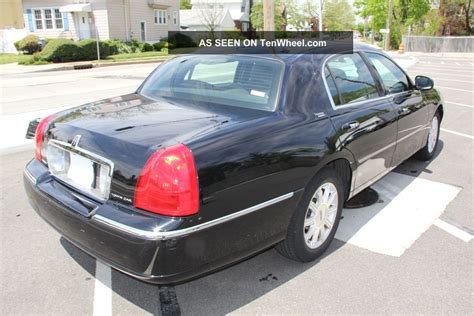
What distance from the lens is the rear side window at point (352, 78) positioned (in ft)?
11.9

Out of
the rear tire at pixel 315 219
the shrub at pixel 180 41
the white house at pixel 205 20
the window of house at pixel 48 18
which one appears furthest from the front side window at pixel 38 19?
the rear tire at pixel 315 219

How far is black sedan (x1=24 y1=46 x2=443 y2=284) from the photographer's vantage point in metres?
2.38

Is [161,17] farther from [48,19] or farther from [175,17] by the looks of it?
[48,19]

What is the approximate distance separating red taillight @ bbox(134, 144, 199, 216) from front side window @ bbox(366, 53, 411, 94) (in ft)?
8.76

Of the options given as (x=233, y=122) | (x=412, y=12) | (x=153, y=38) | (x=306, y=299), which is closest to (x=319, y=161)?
(x=233, y=122)

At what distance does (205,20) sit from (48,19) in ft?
71.0

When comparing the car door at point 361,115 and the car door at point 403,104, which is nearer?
the car door at point 361,115

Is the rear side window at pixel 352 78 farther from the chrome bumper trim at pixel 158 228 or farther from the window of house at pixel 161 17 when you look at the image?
the window of house at pixel 161 17

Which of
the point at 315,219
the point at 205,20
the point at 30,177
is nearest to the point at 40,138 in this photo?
the point at 30,177

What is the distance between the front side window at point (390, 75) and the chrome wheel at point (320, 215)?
154 centimetres

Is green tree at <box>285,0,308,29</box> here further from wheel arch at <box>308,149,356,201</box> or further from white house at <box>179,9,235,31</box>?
wheel arch at <box>308,149,356,201</box>

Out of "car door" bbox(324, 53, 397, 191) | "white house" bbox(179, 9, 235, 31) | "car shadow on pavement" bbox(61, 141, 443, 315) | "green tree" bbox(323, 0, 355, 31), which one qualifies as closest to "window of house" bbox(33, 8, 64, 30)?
"white house" bbox(179, 9, 235, 31)

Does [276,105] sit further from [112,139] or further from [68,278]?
[68,278]

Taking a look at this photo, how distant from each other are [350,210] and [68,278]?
2650mm
